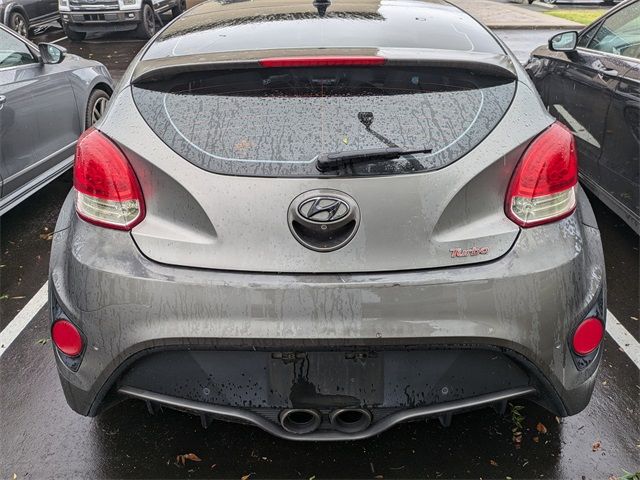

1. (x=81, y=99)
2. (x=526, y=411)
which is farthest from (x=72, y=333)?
(x=81, y=99)

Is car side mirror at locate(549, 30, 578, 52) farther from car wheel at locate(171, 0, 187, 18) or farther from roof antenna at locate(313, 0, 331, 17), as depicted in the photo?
car wheel at locate(171, 0, 187, 18)

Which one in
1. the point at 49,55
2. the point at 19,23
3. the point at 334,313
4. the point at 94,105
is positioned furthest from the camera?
the point at 19,23

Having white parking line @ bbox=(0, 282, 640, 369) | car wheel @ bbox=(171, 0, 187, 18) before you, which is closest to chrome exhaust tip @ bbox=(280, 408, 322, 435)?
white parking line @ bbox=(0, 282, 640, 369)

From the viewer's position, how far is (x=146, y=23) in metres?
14.0

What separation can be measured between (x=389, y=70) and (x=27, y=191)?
136 inches

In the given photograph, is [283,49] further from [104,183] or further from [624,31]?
[624,31]

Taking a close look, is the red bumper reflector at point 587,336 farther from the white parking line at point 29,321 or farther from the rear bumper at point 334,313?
the white parking line at point 29,321

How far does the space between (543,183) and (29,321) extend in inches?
112

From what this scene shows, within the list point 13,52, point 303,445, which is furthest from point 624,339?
point 13,52

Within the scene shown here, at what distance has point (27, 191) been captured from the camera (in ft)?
15.5

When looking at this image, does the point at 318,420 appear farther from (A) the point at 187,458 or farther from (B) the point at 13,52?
(B) the point at 13,52

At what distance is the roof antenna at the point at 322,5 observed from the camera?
287cm

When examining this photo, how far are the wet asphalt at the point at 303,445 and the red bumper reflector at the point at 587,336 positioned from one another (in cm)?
59

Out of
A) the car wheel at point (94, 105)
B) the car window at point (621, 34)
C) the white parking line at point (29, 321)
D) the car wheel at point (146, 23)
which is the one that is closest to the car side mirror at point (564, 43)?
the car window at point (621, 34)
